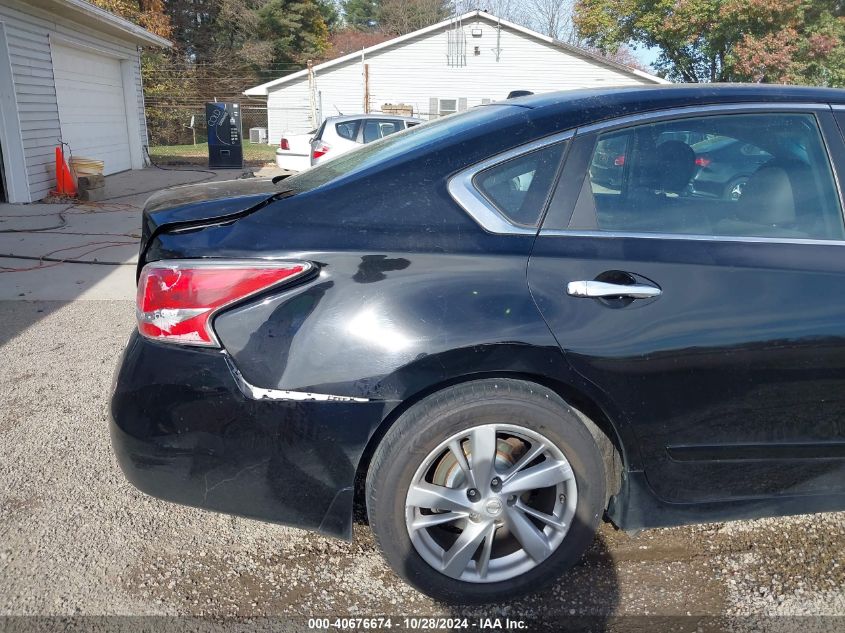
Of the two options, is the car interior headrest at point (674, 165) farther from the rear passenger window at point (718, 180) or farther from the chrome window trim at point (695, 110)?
the chrome window trim at point (695, 110)

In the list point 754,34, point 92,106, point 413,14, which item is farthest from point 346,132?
point 413,14

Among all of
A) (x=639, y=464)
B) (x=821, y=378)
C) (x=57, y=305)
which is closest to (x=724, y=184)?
(x=821, y=378)

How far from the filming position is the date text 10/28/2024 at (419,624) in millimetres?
2287

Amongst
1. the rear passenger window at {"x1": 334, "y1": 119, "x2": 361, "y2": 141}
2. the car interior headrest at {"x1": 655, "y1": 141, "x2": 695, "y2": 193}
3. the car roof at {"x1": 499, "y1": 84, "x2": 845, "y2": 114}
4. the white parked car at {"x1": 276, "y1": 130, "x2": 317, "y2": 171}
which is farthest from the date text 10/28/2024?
the white parked car at {"x1": 276, "y1": 130, "x2": 317, "y2": 171}

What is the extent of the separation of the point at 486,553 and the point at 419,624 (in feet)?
1.11

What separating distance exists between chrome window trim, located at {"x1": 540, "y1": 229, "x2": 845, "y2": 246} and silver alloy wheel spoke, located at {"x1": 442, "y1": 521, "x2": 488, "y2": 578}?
3.35ft

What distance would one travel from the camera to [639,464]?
7.59 ft

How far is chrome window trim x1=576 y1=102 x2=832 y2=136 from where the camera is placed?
2330 mm

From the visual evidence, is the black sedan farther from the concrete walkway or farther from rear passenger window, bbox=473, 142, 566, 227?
the concrete walkway

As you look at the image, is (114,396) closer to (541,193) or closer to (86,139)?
(541,193)

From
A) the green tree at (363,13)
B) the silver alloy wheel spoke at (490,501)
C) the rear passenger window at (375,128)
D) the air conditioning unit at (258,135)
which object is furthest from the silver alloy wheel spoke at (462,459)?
the green tree at (363,13)

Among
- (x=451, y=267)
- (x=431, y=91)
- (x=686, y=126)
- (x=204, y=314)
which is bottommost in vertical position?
(x=204, y=314)

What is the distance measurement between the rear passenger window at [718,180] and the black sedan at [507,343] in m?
0.01

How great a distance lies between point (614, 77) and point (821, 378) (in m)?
29.4
